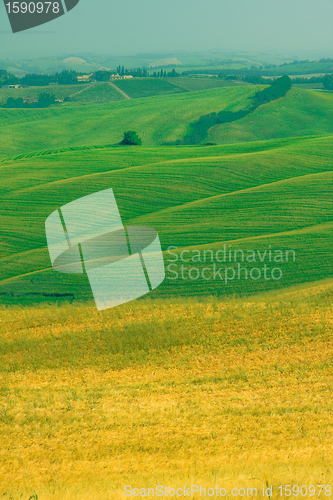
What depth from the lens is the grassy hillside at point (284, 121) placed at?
65438 millimetres

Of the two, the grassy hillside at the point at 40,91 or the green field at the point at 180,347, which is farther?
the grassy hillside at the point at 40,91

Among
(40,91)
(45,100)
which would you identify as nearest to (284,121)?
(45,100)

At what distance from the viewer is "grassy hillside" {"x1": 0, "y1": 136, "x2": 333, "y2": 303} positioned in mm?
22672

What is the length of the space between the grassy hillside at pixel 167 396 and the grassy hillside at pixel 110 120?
48054mm

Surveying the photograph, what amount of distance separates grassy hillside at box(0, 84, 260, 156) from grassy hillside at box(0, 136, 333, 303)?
1408 centimetres

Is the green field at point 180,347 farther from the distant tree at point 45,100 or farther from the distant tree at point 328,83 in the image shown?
the distant tree at point 328,83

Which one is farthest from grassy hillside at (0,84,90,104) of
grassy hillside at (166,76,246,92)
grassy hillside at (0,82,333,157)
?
grassy hillside at (166,76,246,92)

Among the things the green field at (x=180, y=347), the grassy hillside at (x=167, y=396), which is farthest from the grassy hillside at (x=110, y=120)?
the grassy hillside at (x=167, y=396)

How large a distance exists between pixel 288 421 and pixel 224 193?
2771 cm

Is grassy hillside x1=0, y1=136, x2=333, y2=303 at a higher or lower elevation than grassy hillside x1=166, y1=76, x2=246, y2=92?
lower

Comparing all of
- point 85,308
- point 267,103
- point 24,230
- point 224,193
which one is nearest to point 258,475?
point 85,308

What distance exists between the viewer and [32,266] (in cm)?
2533

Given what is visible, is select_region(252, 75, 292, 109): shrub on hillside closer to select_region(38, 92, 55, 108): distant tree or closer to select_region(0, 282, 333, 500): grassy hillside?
select_region(38, 92, 55, 108): distant tree

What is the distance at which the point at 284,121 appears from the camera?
229 ft
